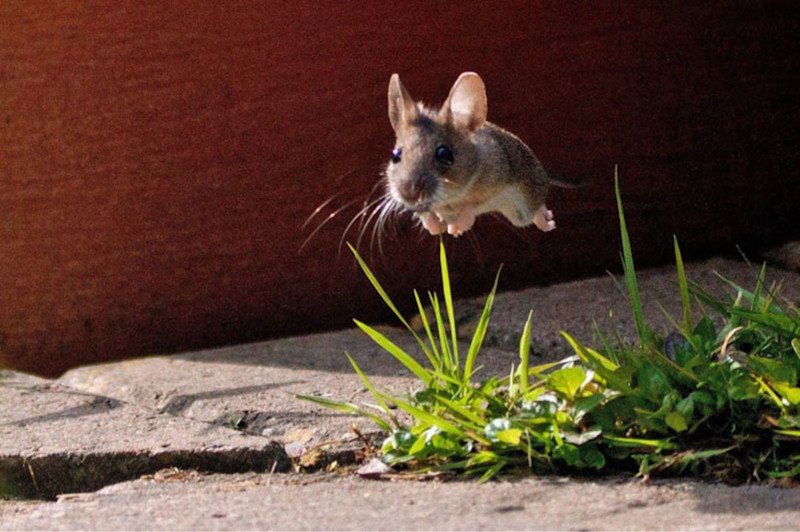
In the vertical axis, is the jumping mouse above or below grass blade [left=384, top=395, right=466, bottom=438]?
above

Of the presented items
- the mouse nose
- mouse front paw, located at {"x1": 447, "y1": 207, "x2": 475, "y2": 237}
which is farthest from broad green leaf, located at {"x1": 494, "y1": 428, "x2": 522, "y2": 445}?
the mouse nose

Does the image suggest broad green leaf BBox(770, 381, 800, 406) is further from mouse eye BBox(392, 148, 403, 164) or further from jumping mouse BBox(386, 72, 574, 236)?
mouse eye BBox(392, 148, 403, 164)

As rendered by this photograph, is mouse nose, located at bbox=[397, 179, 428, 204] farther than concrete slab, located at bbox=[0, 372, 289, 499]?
No

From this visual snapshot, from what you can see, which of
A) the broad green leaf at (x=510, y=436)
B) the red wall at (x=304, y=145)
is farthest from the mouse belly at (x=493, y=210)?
the red wall at (x=304, y=145)

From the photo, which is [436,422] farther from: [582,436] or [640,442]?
[640,442]

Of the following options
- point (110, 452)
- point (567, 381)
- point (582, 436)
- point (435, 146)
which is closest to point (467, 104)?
point (435, 146)
